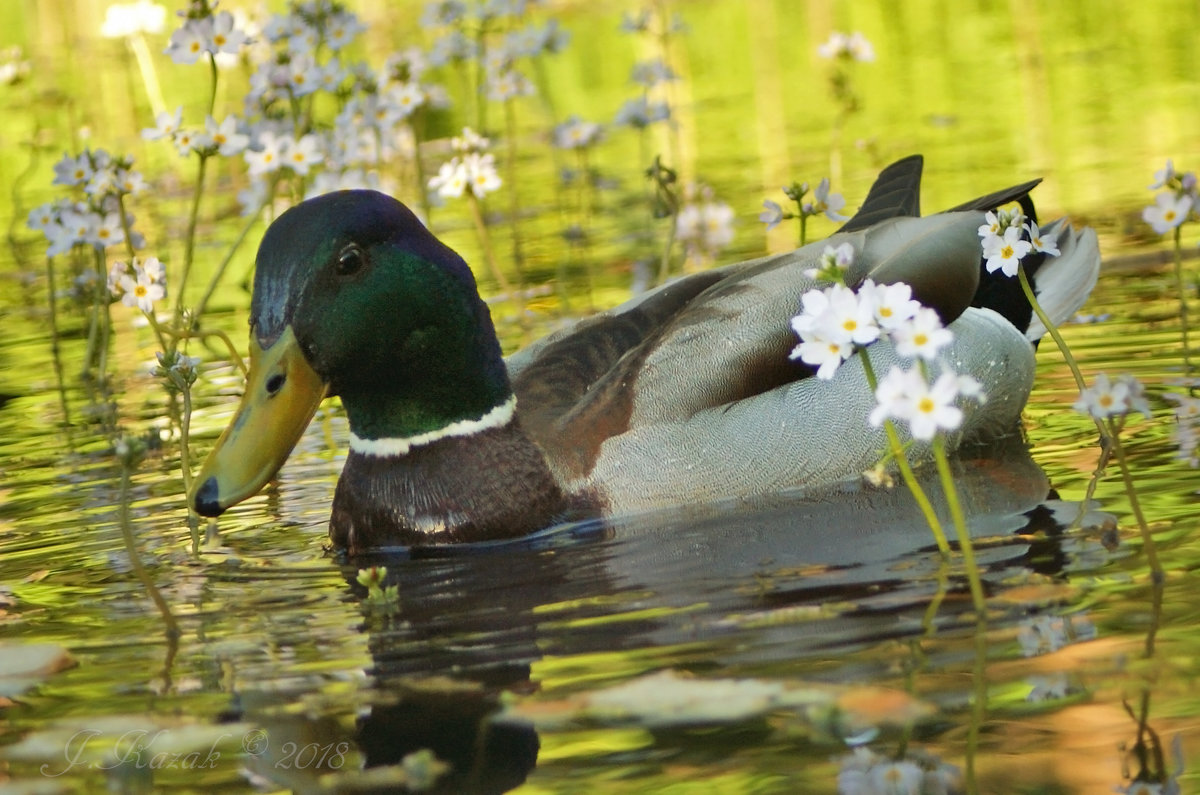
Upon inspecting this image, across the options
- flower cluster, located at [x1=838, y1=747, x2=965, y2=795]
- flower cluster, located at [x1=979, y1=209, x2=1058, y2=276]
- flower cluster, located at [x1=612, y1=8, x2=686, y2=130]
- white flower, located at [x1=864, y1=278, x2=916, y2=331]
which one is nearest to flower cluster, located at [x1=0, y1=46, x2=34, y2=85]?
flower cluster, located at [x1=612, y1=8, x2=686, y2=130]

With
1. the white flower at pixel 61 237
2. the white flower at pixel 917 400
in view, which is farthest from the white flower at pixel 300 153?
the white flower at pixel 917 400

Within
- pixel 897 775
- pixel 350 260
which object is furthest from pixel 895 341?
pixel 350 260

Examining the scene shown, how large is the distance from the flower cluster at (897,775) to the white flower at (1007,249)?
1.79 m

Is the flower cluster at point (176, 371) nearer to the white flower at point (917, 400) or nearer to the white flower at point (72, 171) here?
the white flower at point (72, 171)

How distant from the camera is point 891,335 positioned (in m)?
3.84

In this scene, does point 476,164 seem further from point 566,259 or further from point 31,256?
point 31,256

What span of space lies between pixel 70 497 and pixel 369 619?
2.03 meters

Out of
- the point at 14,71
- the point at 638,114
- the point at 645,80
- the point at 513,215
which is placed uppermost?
the point at 14,71

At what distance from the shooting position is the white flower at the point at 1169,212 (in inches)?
219

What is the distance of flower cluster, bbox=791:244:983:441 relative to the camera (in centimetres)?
360

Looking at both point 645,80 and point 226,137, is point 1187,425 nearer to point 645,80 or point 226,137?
point 226,137

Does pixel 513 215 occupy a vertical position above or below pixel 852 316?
below

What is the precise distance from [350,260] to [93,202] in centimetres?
218

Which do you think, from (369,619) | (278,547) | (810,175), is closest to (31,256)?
(810,175)
